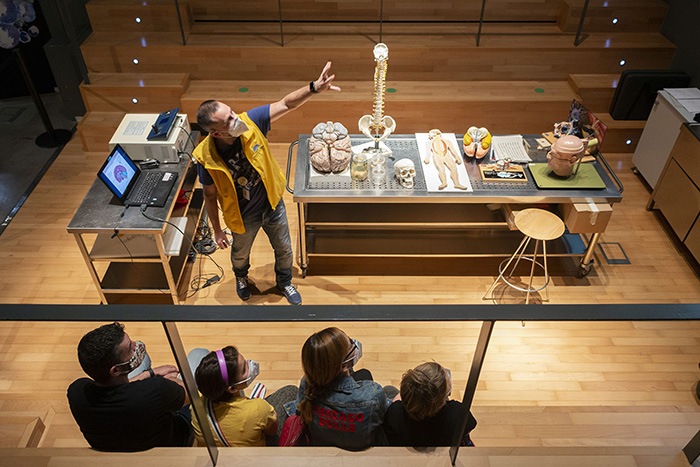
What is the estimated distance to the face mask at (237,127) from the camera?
2951 millimetres

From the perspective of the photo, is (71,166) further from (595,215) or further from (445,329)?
(595,215)

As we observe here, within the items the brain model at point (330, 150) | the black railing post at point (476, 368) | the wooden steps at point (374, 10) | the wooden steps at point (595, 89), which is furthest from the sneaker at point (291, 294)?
the wooden steps at point (595, 89)

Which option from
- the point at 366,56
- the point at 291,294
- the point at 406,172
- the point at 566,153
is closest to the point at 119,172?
the point at 291,294

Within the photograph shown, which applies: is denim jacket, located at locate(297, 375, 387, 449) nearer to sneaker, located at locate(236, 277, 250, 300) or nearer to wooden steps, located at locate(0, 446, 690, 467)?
wooden steps, located at locate(0, 446, 690, 467)

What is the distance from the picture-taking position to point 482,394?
3.32 metres

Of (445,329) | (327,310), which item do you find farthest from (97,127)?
(327,310)

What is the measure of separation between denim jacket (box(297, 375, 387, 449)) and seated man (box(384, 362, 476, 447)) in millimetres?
65

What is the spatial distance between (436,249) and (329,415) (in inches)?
90.0

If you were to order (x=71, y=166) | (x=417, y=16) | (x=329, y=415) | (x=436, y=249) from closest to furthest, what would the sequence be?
(x=329, y=415)
(x=436, y=249)
(x=71, y=166)
(x=417, y=16)

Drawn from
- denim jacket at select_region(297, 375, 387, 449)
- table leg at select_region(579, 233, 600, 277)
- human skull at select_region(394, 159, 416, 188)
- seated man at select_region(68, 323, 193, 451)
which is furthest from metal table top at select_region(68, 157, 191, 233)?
table leg at select_region(579, 233, 600, 277)

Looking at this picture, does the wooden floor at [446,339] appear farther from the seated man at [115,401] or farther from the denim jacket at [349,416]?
the denim jacket at [349,416]

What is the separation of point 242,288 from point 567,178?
2.39m

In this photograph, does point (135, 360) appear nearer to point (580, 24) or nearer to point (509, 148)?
point (509, 148)

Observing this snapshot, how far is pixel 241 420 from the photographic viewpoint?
7.11ft
